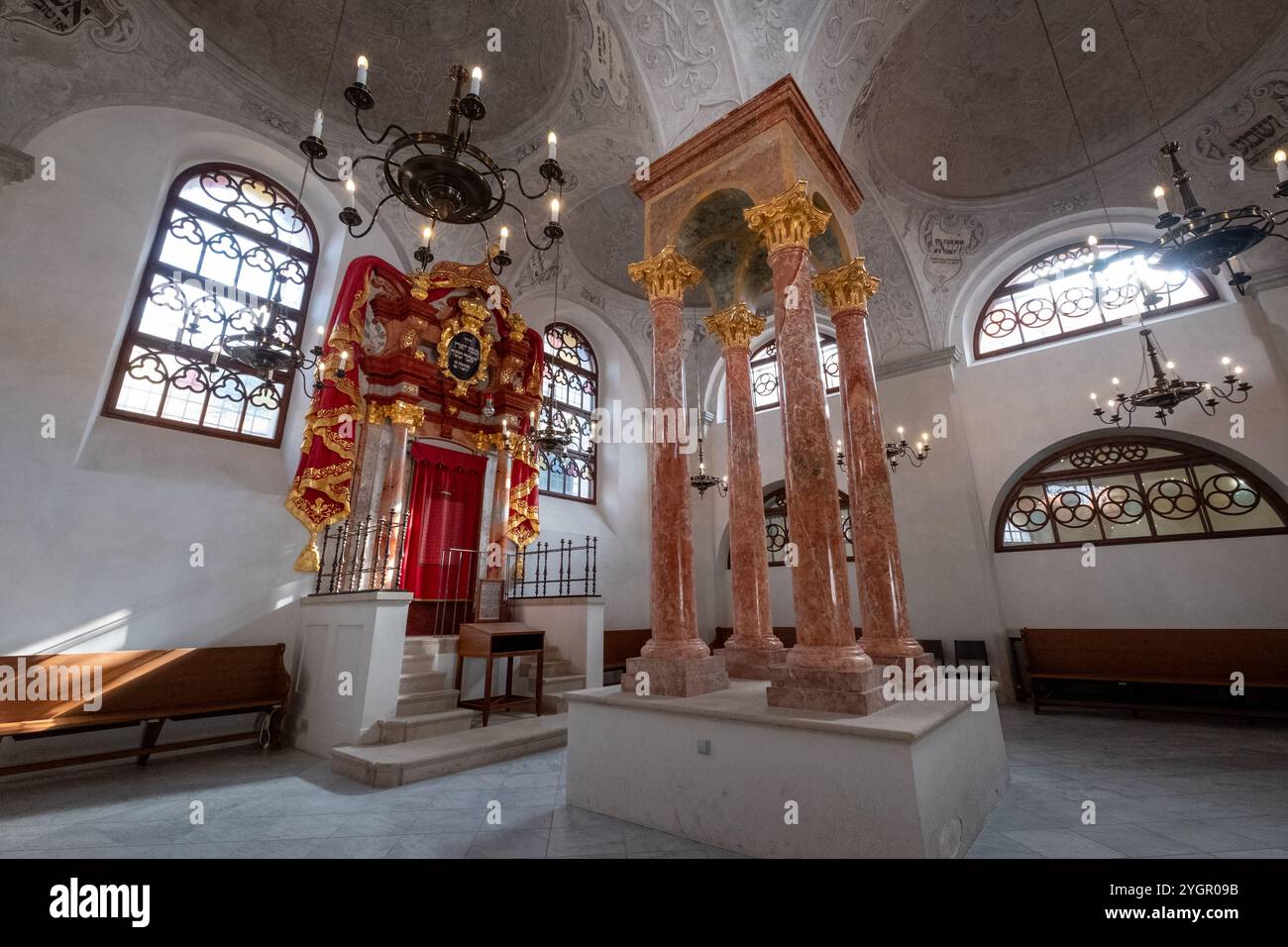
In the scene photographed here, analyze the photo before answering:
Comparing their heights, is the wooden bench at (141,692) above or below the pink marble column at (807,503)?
below

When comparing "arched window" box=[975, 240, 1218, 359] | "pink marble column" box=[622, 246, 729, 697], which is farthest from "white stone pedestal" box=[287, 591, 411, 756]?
"arched window" box=[975, 240, 1218, 359]

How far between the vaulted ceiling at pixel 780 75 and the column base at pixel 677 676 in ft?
12.9

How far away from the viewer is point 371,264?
282 inches

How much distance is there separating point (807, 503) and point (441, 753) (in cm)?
357

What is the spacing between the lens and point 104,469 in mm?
5328

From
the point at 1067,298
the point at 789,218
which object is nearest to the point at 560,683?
the point at 789,218

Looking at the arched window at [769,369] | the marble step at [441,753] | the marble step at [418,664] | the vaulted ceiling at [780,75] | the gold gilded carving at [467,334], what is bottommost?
the marble step at [441,753]

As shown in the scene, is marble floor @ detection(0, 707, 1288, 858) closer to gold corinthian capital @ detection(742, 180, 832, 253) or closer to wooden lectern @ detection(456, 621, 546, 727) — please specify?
wooden lectern @ detection(456, 621, 546, 727)

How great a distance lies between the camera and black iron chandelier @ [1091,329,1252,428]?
5270mm

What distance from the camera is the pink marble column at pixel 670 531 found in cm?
361

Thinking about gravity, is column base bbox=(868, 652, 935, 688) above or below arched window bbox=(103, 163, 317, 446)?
below

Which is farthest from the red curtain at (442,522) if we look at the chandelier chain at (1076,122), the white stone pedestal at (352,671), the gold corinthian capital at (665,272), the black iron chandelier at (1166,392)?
the chandelier chain at (1076,122)

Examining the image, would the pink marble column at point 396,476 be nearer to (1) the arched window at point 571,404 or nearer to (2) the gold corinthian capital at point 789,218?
(1) the arched window at point 571,404

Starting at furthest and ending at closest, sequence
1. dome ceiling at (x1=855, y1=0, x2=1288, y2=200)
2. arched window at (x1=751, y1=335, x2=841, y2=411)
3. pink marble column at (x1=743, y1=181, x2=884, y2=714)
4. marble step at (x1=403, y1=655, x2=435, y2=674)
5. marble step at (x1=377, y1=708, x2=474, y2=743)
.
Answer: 1. arched window at (x1=751, y1=335, x2=841, y2=411)
2. dome ceiling at (x1=855, y1=0, x2=1288, y2=200)
3. marble step at (x1=403, y1=655, x2=435, y2=674)
4. marble step at (x1=377, y1=708, x2=474, y2=743)
5. pink marble column at (x1=743, y1=181, x2=884, y2=714)
